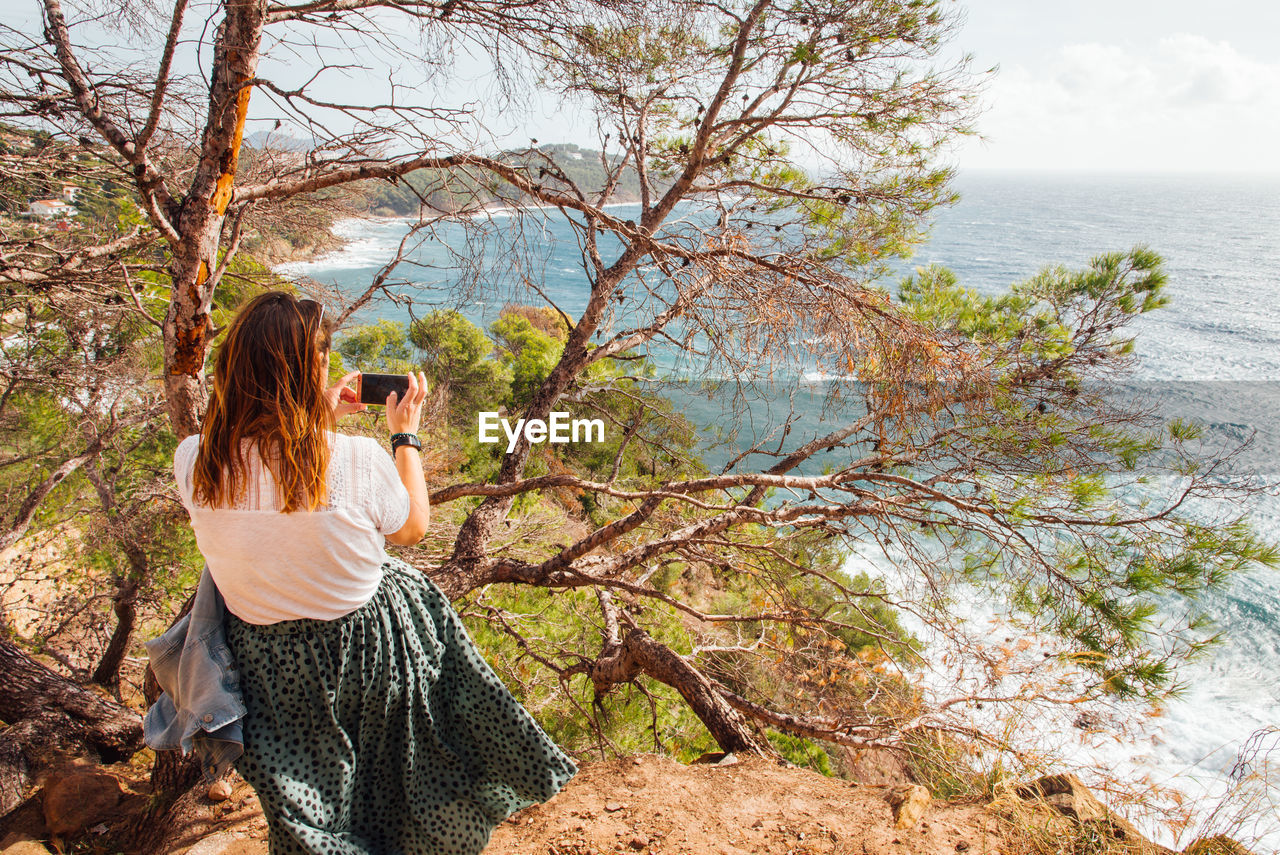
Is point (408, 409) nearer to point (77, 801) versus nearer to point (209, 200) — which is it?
point (209, 200)

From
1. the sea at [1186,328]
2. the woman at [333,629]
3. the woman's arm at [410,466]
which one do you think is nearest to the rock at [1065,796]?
the sea at [1186,328]

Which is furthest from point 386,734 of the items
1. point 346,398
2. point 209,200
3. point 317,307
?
point 209,200

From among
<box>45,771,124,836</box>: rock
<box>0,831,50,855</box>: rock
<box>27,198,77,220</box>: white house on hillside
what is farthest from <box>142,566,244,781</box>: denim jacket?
<box>27,198,77,220</box>: white house on hillside

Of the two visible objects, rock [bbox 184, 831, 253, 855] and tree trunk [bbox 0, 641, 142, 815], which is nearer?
rock [bbox 184, 831, 253, 855]

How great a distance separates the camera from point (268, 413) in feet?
4.30

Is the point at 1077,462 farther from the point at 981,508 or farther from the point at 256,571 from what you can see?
the point at 256,571

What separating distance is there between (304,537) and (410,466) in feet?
0.90

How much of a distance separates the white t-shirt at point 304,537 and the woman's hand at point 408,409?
0.52 ft

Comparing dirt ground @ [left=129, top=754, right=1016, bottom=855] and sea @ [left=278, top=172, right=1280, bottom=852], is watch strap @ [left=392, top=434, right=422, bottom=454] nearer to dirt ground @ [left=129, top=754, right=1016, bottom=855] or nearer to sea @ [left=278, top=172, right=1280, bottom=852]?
sea @ [left=278, top=172, right=1280, bottom=852]

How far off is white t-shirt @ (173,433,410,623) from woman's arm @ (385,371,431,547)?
4cm

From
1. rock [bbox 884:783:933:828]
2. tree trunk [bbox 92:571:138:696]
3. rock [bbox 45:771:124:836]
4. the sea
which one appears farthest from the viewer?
tree trunk [bbox 92:571:138:696]

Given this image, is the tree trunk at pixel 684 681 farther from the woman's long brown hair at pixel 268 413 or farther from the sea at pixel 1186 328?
the woman's long brown hair at pixel 268 413

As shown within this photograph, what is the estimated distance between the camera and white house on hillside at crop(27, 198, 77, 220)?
146 inches

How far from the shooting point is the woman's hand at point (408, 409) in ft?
5.18
